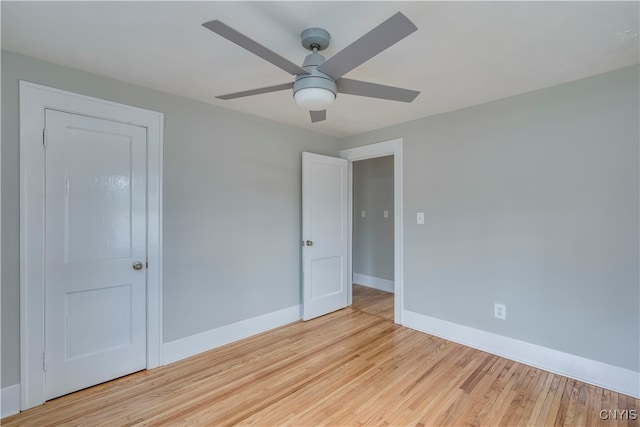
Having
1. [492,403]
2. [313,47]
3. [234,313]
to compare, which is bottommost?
[492,403]

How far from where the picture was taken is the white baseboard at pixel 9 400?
1828 millimetres

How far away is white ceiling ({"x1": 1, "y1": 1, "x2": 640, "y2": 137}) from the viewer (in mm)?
1465

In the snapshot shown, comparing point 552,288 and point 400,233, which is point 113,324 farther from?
point 552,288

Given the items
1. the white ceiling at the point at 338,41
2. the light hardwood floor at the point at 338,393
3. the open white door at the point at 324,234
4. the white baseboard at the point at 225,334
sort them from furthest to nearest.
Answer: the open white door at the point at 324,234 → the white baseboard at the point at 225,334 → the light hardwood floor at the point at 338,393 → the white ceiling at the point at 338,41

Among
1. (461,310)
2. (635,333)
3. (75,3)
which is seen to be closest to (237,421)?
(461,310)

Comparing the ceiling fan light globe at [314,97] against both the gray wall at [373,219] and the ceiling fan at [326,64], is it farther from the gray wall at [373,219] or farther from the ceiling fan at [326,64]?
the gray wall at [373,219]

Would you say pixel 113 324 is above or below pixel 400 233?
below

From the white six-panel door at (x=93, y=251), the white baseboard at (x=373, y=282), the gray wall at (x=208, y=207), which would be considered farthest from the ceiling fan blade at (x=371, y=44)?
the white baseboard at (x=373, y=282)

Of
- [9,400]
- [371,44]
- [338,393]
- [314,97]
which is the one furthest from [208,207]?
[371,44]

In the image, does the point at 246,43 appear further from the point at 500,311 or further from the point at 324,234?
the point at 500,311

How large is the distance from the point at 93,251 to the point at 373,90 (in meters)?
2.27

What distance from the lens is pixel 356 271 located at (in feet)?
17.1

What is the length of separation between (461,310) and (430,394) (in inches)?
42.2

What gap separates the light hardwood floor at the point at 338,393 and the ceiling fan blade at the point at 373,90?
194 centimetres
